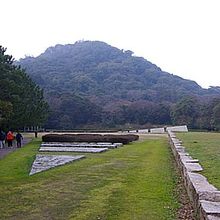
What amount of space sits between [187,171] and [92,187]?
2060 millimetres

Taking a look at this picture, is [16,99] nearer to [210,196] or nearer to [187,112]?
[210,196]

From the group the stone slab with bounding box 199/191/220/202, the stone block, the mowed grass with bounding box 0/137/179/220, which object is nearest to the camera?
the stone block

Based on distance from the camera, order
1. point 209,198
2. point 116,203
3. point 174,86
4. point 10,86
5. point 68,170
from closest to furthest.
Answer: point 209,198 → point 116,203 → point 68,170 → point 10,86 → point 174,86

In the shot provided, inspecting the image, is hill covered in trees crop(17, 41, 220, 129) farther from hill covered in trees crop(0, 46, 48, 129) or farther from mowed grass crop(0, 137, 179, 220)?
mowed grass crop(0, 137, 179, 220)

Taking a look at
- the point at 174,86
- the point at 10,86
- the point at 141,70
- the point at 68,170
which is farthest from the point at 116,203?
the point at 141,70

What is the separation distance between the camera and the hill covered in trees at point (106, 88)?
192ft

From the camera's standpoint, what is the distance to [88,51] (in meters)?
119

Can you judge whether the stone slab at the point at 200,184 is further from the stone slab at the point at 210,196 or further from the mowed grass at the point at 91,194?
the mowed grass at the point at 91,194

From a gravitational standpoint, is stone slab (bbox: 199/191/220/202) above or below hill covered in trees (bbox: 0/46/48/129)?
below

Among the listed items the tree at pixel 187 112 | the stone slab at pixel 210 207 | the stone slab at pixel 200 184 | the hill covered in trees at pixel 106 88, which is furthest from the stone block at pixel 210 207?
the tree at pixel 187 112

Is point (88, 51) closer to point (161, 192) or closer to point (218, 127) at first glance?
point (218, 127)

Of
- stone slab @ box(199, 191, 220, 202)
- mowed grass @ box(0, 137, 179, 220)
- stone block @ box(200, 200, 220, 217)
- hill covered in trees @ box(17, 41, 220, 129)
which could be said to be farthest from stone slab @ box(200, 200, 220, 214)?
hill covered in trees @ box(17, 41, 220, 129)

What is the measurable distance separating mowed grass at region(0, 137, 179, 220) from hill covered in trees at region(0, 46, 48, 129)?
41.9ft

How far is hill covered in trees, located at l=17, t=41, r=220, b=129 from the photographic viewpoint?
58438mm
